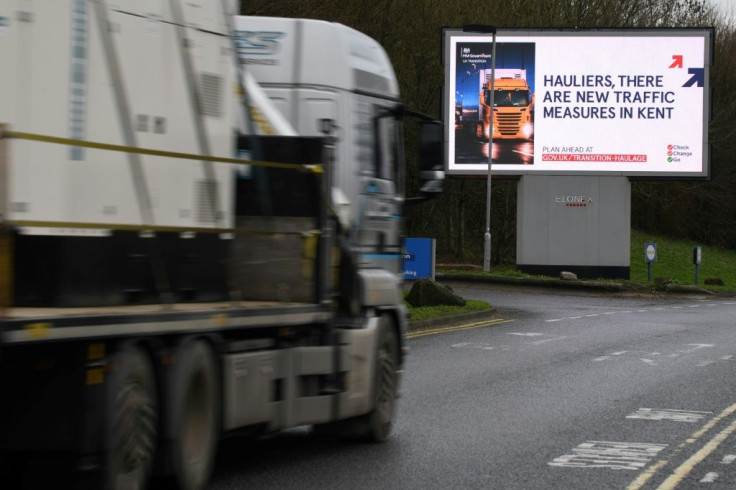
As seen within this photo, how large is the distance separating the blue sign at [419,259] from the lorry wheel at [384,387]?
20.6 m

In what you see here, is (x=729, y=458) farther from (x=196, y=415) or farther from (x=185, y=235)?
(x=185, y=235)

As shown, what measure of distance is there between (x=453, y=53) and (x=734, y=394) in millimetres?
30584

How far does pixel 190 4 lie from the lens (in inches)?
326

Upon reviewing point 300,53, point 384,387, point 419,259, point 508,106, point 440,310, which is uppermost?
point 508,106

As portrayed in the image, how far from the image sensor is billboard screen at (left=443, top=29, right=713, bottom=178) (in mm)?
43562

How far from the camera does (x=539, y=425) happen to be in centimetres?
1157

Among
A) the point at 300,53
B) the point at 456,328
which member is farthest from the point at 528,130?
the point at 300,53

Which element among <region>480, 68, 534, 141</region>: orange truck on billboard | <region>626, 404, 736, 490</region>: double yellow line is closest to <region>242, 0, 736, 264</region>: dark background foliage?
<region>480, 68, 534, 141</region>: orange truck on billboard

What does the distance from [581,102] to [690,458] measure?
34.5m

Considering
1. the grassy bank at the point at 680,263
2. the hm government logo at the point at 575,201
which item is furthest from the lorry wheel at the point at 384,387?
the hm government logo at the point at 575,201

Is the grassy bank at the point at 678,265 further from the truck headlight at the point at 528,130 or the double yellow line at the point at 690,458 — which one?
the double yellow line at the point at 690,458

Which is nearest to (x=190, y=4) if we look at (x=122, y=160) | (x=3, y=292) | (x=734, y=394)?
(x=122, y=160)

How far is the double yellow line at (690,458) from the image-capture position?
8.77m

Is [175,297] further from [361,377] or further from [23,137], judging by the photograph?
[361,377]
